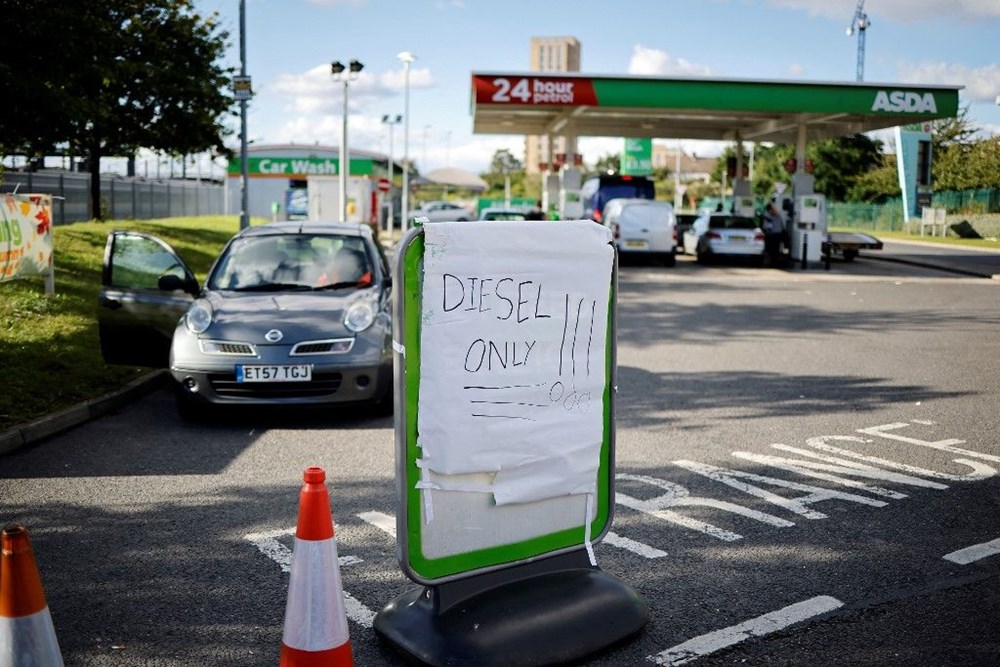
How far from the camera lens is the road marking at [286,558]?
4180 millimetres

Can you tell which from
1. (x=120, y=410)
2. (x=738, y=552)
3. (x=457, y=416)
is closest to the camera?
(x=457, y=416)

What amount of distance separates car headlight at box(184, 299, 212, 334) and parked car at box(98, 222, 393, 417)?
0.5 inches

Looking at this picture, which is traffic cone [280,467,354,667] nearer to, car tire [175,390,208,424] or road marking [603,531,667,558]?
road marking [603,531,667,558]

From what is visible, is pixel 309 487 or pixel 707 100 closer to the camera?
pixel 309 487

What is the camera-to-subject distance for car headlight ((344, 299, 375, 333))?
7.98 metres

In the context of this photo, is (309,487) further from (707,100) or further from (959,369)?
(707,100)

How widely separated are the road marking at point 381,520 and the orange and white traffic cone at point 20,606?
2289 millimetres

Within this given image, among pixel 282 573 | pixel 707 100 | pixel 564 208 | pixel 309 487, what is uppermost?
pixel 707 100

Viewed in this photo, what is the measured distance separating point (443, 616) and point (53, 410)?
5.19 m

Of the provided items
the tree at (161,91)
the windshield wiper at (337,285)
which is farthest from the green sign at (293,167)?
the windshield wiper at (337,285)

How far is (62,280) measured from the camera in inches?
579

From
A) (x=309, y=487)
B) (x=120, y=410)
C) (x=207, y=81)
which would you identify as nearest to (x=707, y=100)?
(x=207, y=81)

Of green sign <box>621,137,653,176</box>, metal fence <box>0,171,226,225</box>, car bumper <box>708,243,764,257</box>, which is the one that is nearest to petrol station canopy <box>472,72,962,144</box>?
car bumper <box>708,243,764,257</box>

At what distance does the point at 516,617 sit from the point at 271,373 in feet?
13.7
